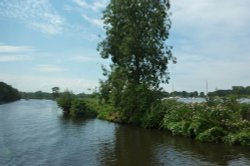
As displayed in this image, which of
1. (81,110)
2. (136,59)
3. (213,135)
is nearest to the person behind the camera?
(213,135)

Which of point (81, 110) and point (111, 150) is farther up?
point (81, 110)

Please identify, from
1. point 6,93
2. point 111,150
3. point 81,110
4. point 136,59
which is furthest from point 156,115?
point 6,93

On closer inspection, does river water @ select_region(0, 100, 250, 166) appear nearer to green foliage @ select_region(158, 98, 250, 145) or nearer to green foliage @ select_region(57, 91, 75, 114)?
green foliage @ select_region(158, 98, 250, 145)

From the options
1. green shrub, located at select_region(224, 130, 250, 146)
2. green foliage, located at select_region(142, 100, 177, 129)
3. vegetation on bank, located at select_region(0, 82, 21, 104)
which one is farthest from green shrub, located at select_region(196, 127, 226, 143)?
vegetation on bank, located at select_region(0, 82, 21, 104)

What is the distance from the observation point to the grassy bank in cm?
3028

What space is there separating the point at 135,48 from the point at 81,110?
2026 cm

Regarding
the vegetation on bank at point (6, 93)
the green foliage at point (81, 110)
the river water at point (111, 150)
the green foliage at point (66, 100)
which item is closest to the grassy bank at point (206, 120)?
the river water at point (111, 150)

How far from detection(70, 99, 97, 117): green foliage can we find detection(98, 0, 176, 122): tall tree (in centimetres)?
1461

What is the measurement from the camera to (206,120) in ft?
107

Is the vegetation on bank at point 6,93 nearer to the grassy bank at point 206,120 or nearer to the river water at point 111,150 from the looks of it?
the grassy bank at point 206,120

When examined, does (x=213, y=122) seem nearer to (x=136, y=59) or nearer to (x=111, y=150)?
(x=111, y=150)

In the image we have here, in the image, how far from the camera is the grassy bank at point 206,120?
3028cm

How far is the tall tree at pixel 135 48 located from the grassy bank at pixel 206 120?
529 cm

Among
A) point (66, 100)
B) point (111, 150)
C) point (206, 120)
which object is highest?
point (66, 100)
